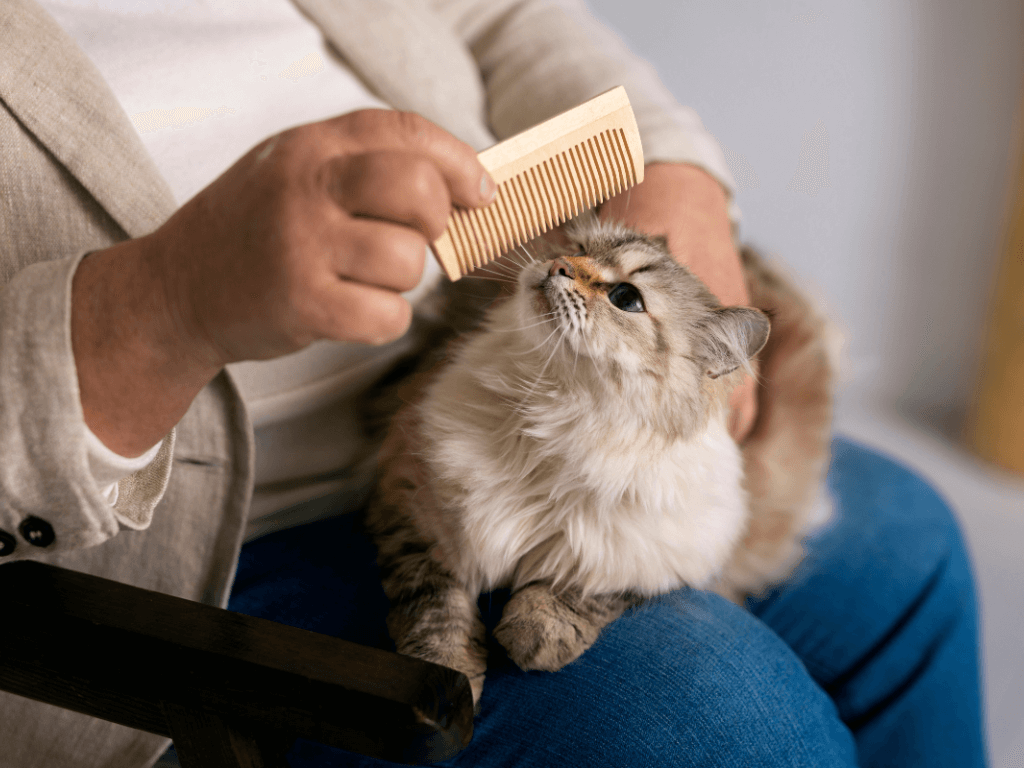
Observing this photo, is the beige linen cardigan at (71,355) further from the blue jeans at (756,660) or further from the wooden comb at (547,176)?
the wooden comb at (547,176)

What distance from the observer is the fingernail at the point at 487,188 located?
0.68 metres

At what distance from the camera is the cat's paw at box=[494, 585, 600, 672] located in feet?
3.02

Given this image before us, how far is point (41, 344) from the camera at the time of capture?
2.23 feet

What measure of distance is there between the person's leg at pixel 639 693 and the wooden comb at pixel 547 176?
0.56 meters

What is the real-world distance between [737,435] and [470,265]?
2.66 feet

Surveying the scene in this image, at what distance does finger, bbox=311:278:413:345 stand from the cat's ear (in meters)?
0.53

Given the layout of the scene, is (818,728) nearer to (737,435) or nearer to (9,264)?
(737,435)

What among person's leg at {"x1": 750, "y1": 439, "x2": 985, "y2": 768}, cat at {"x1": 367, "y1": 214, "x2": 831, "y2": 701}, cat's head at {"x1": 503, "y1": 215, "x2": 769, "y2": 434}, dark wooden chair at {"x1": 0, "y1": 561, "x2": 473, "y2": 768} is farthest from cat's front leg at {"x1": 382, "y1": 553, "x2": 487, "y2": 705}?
person's leg at {"x1": 750, "y1": 439, "x2": 985, "y2": 768}

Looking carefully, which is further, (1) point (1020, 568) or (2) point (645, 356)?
(1) point (1020, 568)

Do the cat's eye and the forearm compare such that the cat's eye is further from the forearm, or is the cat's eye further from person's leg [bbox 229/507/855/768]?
the forearm

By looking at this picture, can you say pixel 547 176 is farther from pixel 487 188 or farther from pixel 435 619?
pixel 435 619

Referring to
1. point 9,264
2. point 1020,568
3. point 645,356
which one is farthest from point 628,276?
point 1020,568

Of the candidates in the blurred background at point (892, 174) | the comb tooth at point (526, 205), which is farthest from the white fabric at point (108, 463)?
the blurred background at point (892, 174)

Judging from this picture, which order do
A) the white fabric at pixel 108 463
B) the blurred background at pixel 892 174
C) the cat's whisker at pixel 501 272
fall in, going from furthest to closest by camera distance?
the blurred background at pixel 892 174, the cat's whisker at pixel 501 272, the white fabric at pixel 108 463
